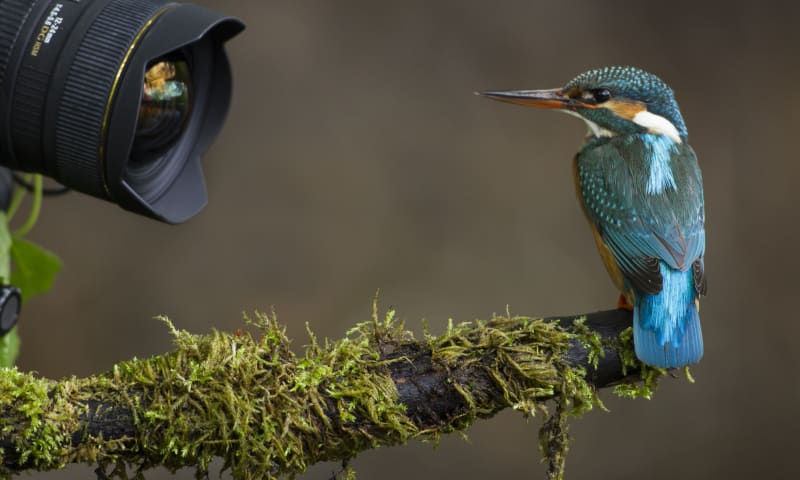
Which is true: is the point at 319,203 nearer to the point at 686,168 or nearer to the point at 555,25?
the point at 555,25

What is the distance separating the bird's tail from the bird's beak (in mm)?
315

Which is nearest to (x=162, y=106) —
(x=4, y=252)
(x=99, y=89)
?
(x=99, y=89)

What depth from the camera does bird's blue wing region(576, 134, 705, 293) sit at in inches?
58.1

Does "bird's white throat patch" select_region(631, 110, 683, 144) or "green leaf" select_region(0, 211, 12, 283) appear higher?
"bird's white throat patch" select_region(631, 110, 683, 144)

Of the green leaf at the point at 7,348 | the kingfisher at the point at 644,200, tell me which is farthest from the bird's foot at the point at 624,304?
the green leaf at the point at 7,348

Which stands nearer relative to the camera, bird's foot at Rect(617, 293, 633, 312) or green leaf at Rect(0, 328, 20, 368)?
bird's foot at Rect(617, 293, 633, 312)

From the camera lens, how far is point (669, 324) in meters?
1.40

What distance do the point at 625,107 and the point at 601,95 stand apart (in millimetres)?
41

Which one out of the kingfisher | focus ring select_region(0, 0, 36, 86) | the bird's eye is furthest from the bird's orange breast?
focus ring select_region(0, 0, 36, 86)

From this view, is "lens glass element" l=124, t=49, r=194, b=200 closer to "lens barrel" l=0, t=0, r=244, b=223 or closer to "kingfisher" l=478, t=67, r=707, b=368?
"lens barrel" l=0, t=0, r=244, b=223

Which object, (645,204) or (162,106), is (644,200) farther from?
(162,106)

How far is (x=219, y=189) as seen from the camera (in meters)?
3.12

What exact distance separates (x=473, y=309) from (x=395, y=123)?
607 mm

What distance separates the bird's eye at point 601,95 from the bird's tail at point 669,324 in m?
0.29
